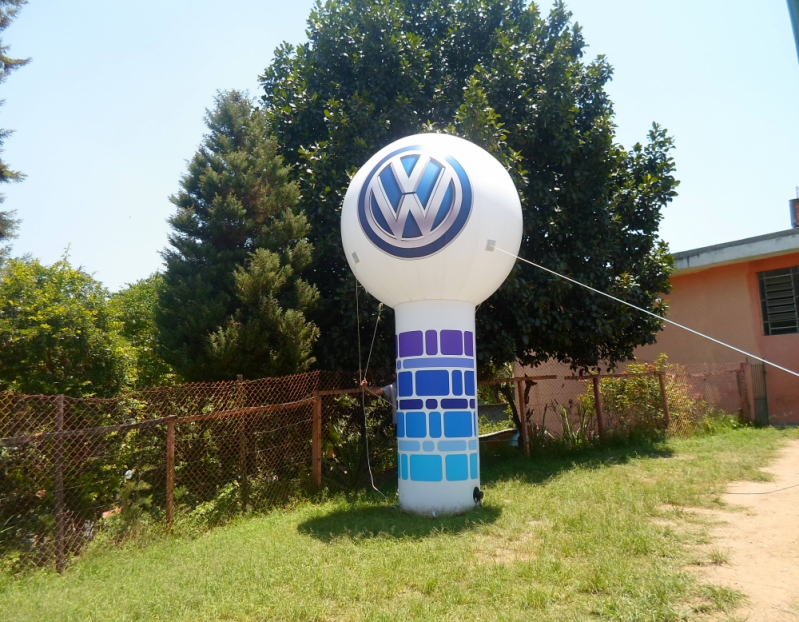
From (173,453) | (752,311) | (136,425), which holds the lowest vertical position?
(173,453)

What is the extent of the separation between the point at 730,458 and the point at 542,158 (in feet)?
20.8

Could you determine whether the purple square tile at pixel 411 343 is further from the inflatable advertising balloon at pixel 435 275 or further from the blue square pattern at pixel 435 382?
the blue square pattern at pixel 435 382

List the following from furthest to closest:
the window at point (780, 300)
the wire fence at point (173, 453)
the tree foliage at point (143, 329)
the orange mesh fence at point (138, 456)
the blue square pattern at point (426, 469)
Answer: the window at point (780, 300) < the tree foliage at point (143, 329) < the blue square pattern at point (426, 469) < the wire fence at point (173, 453) < the orange mesh fence at point (138, 456)

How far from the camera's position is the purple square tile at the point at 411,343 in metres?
8.07

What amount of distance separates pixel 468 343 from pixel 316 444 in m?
2.64

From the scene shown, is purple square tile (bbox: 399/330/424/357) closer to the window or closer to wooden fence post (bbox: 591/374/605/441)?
wooden fence post (bbox: 591/374/605/441)

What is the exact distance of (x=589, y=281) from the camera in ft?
38.4

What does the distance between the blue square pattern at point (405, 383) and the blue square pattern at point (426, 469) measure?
2.67 feet

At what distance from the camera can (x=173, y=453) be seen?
275 inches

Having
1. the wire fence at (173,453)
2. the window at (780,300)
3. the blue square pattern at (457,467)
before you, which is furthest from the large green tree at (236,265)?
the window at (780,300)

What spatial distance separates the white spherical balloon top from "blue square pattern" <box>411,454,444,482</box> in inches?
80.1

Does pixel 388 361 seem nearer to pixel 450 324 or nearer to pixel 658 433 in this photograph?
pixel 450 324

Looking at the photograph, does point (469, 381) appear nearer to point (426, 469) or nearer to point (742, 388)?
point (426, 469)

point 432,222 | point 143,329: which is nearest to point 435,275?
point 432,222
